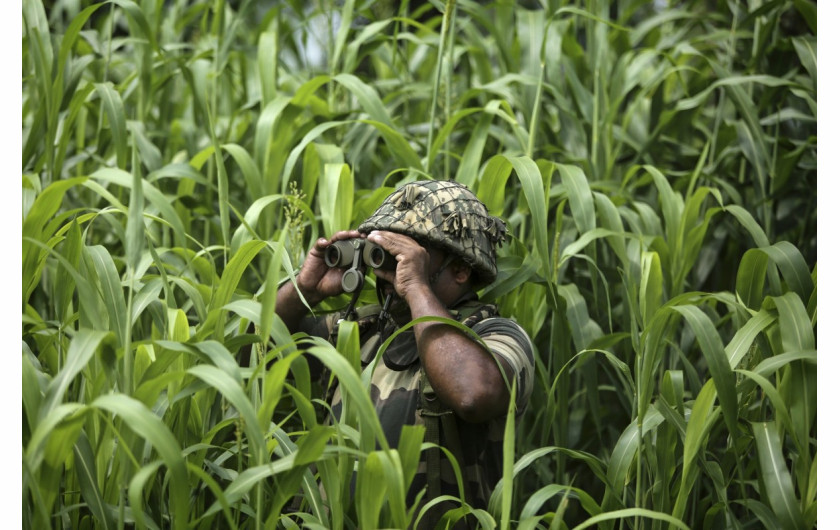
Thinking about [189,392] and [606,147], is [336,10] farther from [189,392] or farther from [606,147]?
[189,392]

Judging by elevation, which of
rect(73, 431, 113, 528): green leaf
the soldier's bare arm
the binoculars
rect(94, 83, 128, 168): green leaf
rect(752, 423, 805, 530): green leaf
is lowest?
rect(752, 423, 805, 530): green leaf

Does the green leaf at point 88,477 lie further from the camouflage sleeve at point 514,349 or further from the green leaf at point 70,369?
the camouflage sleeve at point 514,349

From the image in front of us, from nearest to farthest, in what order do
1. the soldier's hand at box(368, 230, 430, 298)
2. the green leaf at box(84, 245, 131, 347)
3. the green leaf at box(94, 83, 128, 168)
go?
the green leaf at box(84, 245, 131, 347)
the soldier's hand at box(368, 230, 430, 298)
the green leaf at box(94, 83, 128, 168)

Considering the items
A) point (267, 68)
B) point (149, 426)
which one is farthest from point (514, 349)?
point (267, 68)

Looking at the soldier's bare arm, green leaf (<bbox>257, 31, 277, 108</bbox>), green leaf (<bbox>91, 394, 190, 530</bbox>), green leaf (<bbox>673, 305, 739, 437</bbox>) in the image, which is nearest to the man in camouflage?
the soldier's bare arm

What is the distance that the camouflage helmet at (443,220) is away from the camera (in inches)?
54.8

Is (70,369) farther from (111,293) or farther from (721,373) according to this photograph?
(721,373)

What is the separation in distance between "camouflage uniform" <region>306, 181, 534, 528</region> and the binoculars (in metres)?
0.05

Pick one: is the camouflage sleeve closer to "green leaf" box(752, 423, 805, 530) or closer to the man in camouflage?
the man in camouflage

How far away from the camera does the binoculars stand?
4.51ft

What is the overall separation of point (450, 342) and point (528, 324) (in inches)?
17.9

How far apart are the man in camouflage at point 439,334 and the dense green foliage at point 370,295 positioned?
3.6 inches

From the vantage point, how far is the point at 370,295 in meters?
1.64

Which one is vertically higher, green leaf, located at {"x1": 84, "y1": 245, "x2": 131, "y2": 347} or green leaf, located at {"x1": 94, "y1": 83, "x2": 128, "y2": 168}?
green leaf, located at {"x1": 94, "y1": 83, "x2": 128, "y2": 168}
